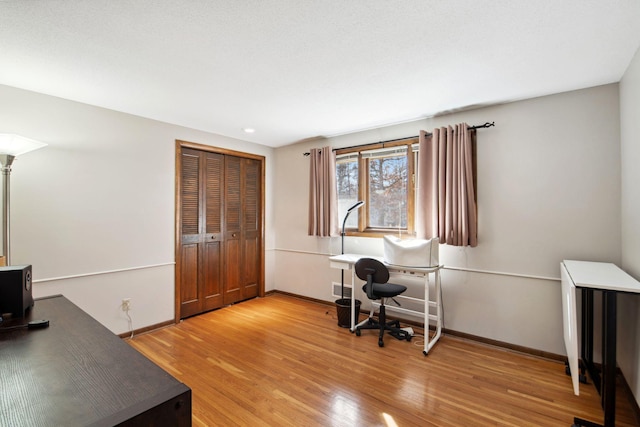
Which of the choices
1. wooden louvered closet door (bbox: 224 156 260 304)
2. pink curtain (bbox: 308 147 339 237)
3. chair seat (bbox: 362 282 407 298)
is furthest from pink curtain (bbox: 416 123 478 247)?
wooden louvered closet door (bbox: 224 156 260 304)

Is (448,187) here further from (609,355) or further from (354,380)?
(354,380)

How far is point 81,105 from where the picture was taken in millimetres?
2859

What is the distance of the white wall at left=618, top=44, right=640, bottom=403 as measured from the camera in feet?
6.51

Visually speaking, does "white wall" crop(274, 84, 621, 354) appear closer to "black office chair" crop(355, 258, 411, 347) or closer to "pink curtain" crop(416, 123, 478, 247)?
"pink curtain" crop(416, 123, 478, 247)

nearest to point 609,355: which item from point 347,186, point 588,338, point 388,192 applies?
point 588,338

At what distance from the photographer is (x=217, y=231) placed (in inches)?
159

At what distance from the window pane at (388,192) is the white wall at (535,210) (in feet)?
1.83

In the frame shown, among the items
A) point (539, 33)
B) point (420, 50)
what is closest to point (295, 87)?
point (420, 50)

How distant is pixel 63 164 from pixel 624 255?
16.0 ft

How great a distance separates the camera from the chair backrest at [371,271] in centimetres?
291

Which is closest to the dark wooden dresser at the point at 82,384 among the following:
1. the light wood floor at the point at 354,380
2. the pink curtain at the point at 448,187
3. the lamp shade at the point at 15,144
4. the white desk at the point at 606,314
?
the light wood floor at the point at 354,380

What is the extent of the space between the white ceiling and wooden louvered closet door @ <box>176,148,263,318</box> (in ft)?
3.60

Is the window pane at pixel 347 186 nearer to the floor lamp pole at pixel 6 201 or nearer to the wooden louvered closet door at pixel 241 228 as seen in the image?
the wooden louvered closet door at pixel 241 228

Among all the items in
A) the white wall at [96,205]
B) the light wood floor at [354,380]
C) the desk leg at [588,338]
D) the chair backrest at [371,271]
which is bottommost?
the light wood floor at [354,380]
